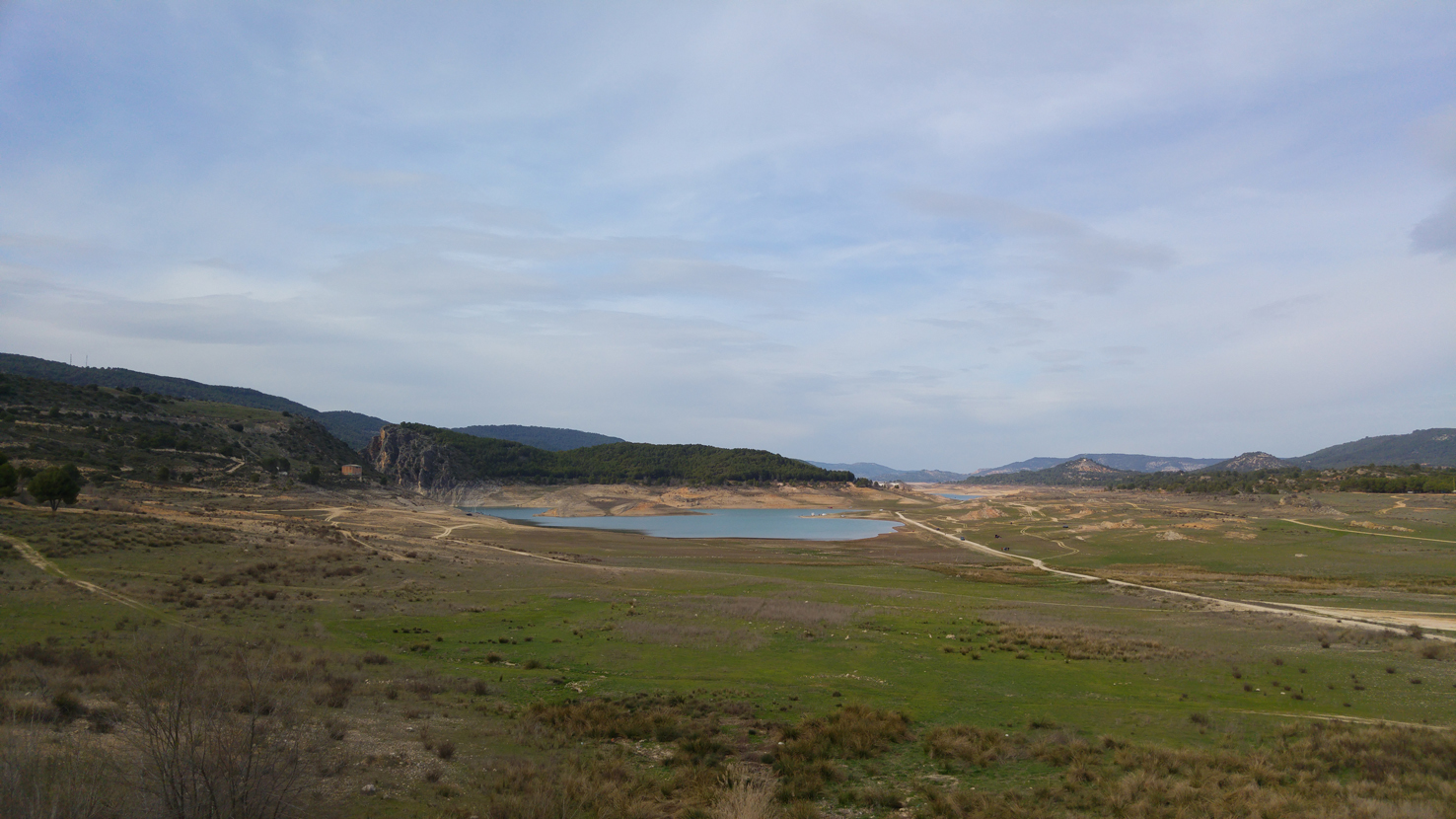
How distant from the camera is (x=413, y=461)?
425ft

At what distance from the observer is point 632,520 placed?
99062 mm

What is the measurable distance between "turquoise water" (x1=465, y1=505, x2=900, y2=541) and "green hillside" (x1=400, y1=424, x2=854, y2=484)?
21.4m

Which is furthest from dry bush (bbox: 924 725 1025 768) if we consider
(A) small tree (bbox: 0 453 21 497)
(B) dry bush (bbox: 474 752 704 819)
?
(A) small tree (bbox: 0 453 21 497)

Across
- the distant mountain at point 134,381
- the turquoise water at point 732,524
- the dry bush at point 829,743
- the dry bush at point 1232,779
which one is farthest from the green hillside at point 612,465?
the dry bush at point 1232,779

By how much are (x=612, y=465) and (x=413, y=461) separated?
1622 inches

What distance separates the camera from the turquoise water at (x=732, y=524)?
79.7 meters

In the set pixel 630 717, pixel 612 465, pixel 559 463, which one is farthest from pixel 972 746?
pixel 559 463

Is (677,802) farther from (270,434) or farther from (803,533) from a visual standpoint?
(270,434)

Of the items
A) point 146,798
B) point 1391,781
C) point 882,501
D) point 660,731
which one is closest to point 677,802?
point 660,731

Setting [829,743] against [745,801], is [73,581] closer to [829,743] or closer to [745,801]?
[829,743]

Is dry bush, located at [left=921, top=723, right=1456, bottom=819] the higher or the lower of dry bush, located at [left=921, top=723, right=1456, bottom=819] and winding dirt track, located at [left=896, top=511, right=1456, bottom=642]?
the higher

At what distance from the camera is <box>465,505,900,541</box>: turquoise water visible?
261 ft

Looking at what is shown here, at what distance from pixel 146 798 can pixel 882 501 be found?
411 feet

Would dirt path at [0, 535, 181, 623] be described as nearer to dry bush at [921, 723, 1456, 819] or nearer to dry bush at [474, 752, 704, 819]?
dry bush at [474, 752, 704, 819]
